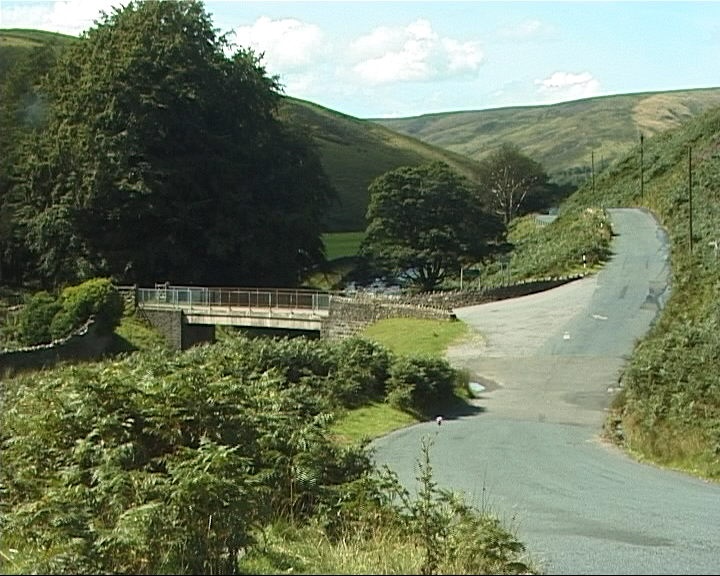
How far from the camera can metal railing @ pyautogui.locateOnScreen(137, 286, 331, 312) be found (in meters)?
50.2

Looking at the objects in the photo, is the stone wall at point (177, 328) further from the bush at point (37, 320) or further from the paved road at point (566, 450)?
the paved road at point (566, 450)

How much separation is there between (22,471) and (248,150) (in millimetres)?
53542

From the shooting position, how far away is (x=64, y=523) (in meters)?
7.61

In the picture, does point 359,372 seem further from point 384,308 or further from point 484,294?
point 484,294

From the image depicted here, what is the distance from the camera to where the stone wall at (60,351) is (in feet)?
120

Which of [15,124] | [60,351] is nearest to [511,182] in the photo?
[15,124]

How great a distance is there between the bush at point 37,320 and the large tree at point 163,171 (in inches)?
425

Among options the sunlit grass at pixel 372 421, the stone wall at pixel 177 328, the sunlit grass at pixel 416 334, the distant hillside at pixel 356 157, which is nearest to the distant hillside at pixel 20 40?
the distant hillside at pixel 356 157

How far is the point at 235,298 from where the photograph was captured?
51750 millimetres

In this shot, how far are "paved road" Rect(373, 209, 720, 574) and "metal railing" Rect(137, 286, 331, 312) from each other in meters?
6.88

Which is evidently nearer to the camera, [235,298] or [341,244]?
[235,298]

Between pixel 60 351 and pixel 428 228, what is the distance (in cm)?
3178

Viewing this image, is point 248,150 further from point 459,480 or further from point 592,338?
point 459,480

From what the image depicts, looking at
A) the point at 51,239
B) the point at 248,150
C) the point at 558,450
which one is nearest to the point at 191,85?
the point at 248,150
